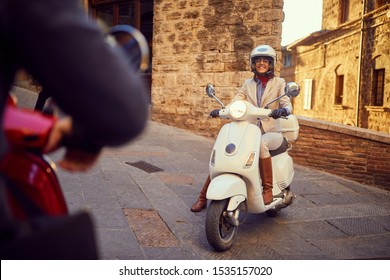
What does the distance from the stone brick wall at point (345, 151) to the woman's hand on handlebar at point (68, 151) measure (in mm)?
5749

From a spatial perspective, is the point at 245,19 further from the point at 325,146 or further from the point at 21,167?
the point at 21,167

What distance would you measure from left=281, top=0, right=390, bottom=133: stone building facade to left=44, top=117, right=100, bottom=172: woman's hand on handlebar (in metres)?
14.7

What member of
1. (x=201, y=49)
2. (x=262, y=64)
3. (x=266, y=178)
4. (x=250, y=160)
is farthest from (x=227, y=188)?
(x=201, y=49)

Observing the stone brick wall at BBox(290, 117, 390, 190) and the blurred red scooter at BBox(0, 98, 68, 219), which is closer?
the blurred red scooter at BBox(0, 98, 68, 219)

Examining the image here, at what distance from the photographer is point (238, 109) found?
353 centimetres

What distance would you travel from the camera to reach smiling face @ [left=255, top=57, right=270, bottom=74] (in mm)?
4000

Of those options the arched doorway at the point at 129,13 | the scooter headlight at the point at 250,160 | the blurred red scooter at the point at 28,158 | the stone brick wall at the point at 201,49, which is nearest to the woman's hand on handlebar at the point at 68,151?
the blurred red scooter at the point at 28,158

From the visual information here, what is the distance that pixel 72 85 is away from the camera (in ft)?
2.25

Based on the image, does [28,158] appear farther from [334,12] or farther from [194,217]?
[334,12]

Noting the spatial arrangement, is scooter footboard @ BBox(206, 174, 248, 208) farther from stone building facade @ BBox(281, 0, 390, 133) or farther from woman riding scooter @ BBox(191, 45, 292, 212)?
stone building facade @ BBox(281, 0, 390, 133)

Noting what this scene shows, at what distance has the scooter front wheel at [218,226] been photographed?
3.23m

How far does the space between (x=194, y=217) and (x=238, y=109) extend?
1165 mm

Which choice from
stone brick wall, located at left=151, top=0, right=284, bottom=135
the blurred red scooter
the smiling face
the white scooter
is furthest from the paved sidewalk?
stone brick wall, located at left=151, top=0, right=284, bottom=135
